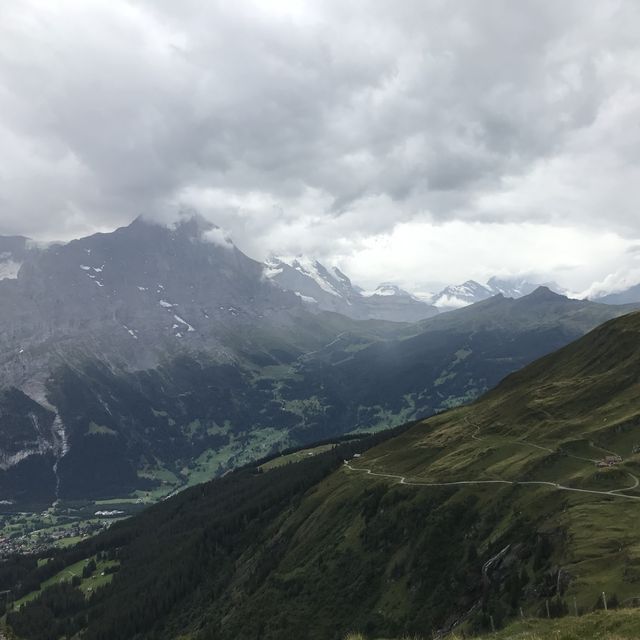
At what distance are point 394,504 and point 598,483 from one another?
196ft

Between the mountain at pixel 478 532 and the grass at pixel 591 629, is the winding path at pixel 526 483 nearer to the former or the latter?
the mountain at pixel 478 532

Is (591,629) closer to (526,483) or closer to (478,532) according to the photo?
(478,532)

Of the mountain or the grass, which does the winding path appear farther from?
the grass

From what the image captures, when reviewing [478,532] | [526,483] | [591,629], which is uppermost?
[591,629]

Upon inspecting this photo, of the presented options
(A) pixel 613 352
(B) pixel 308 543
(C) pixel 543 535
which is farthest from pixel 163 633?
(A) pixel 613 352

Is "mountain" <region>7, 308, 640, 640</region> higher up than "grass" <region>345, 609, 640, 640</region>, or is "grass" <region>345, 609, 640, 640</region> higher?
"grass" <region>345, 609, 640, 640</region>

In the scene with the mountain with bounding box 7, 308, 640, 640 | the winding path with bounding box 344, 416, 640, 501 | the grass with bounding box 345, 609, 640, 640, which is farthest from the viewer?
the winding path with bounding box 344, 416, 640, 501

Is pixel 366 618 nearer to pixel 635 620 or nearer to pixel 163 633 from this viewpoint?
pixel 635 620

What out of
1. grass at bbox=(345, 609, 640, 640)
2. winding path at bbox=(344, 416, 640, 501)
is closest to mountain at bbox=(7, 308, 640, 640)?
winding path at bbox=(344, 416, 640, 501)

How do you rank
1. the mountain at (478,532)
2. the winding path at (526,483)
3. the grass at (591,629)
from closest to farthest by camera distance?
the grass at (591,629), the mountain at (478,532), the winding path at (526,483)

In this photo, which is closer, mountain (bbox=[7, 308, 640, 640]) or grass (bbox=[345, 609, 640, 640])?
grass (bbox=[345, 609, 640, 640])

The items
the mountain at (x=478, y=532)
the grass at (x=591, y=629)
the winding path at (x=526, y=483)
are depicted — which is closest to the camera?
the grass at (x=591, y=629)

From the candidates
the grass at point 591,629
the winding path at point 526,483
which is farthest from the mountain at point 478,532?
the grass at point 591,629

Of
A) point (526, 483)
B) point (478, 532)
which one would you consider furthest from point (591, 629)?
point (526, 483)
